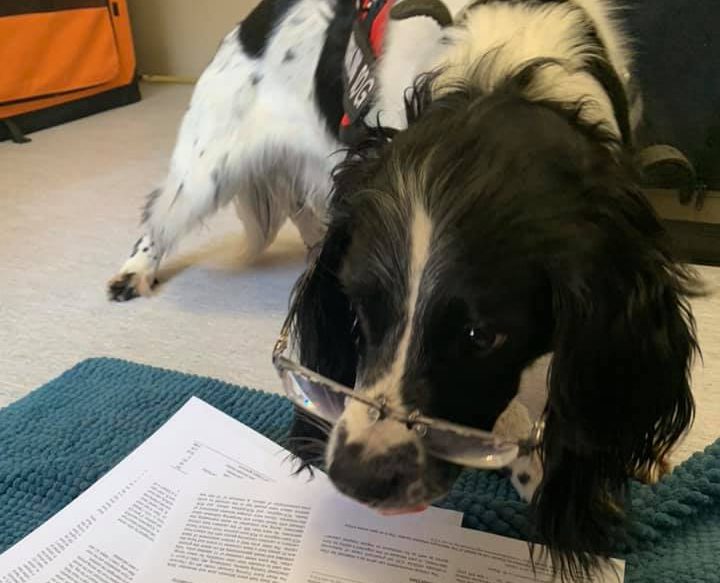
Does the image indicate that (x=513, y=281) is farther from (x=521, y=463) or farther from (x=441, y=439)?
(x=521, y=463)

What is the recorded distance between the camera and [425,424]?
866mm

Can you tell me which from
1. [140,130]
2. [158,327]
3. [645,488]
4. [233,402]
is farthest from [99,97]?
[645,488]

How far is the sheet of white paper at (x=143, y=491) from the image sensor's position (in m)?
1.12

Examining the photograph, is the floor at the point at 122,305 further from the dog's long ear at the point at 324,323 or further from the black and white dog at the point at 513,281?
the dog's long ear at the point at 324,323

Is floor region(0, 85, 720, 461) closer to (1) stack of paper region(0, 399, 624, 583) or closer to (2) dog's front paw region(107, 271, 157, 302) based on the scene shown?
(2) dog's front paw region(107, 271, 157, 302)

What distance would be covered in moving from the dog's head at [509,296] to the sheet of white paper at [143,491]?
268mm

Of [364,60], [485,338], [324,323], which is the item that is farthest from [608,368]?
[364,60]

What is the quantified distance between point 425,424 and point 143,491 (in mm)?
561

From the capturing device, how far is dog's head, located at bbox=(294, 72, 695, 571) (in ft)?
2.80

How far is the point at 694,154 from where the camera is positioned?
1965mm

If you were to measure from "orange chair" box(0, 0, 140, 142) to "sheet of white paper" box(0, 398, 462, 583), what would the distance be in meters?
2.36

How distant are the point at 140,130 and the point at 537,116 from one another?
2.72 m

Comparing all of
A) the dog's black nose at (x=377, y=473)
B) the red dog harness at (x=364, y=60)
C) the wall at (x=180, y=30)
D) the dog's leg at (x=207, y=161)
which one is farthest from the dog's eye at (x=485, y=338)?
the wall at (x=180, y=30)

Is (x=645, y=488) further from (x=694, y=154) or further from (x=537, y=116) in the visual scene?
(x=694, y=154)
